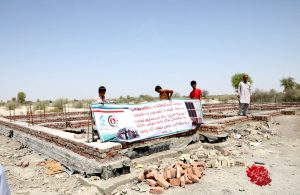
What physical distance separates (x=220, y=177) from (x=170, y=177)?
110cm

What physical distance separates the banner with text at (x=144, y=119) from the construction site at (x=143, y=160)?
210mm

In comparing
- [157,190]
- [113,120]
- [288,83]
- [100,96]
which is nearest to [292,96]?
[288,83]

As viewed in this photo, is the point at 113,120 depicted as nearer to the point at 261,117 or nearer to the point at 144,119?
the point at 144,119

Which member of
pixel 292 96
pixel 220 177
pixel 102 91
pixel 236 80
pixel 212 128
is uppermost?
pixel 236 80

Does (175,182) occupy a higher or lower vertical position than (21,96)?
lower

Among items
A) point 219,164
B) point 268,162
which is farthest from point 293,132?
point 219,164

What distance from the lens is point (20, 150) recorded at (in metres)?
9.40

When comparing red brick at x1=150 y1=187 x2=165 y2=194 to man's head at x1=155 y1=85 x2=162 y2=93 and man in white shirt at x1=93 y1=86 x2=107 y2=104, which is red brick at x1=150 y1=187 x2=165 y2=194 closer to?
man in white shirt at x1=93 y1=86 x2=107 y2=104

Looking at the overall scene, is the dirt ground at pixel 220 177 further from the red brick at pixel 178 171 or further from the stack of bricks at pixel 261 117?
the stack of bricks at pixel 261 117

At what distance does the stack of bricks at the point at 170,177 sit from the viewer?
210 inches

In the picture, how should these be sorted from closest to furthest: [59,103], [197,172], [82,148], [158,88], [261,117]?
[197,172] < [82,148] < [158,88] < [261,117] < [59,103]

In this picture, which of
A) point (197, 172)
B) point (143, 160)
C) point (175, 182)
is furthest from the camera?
point (143, 160)

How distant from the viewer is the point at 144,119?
7.46 metres

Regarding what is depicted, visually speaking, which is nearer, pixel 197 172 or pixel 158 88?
pixel 197 172
